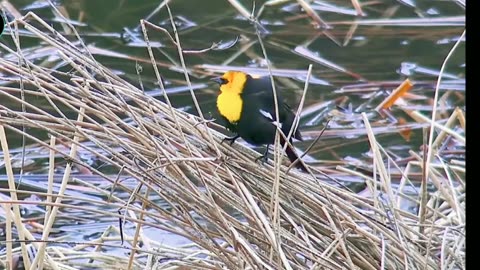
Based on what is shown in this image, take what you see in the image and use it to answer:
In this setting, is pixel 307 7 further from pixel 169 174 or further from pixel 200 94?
pixel 169 174

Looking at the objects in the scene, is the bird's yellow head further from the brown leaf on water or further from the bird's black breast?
the brown leaf on water

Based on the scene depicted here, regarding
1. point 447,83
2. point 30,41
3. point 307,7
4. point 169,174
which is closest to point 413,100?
point 447,83

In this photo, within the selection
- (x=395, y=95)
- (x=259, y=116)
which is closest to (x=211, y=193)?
(x=259, y=116)

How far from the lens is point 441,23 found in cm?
582

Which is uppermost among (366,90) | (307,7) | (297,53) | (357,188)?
(307,7)

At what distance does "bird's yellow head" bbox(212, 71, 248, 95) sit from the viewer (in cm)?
261

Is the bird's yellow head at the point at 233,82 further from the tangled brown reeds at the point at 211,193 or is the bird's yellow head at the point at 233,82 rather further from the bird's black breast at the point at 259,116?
the tangled brown reeds at the point at 211,193

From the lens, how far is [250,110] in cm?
257

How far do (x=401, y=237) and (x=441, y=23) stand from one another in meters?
3.98

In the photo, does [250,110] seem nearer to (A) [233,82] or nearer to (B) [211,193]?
(A) [233,82]

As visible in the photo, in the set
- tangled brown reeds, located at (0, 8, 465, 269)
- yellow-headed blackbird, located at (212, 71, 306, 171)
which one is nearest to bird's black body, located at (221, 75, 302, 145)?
yellow-headed blackbird, located at (212, 71, 306, 171)

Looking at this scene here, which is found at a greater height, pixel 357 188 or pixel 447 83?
pixel 447 83

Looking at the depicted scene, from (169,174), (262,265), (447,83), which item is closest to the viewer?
(262,265)

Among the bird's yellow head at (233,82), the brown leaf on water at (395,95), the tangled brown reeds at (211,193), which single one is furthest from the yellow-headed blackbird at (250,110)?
the brown leaf on water at (395,95)
